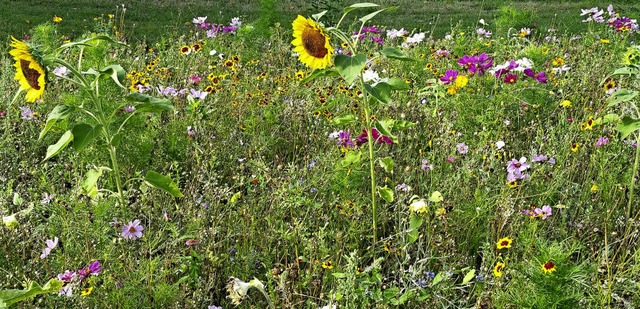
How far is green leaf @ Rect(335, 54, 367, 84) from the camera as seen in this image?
1821 millimetres

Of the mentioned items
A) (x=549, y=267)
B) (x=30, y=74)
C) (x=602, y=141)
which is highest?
(x=30, y=74)

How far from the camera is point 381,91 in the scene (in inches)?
81.6

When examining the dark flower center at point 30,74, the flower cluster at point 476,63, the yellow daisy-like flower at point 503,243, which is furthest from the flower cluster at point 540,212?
the dark flower center at point 30,74

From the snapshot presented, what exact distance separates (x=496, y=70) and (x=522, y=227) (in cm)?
126

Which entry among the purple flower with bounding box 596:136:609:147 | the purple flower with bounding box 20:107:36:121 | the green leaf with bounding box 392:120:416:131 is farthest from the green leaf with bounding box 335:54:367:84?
the purple flower with bounding box 20:107:36:121

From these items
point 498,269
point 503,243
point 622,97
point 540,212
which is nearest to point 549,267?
point 498,269

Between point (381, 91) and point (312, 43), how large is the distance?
278 millimetres

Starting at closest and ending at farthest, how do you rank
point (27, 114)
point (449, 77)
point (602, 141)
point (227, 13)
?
1. point (602, 141)
2. point (27, 114)
3. point (449, 77)
4. point (227, 13)

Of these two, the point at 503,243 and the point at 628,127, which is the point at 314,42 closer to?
the point at 503,243

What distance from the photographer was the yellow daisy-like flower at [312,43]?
200cm

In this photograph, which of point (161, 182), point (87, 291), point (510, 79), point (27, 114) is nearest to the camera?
point (87, 291)

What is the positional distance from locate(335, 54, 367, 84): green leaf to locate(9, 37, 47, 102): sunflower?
2.94 feet

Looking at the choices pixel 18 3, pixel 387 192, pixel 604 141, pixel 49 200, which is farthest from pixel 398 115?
pixel 18 3

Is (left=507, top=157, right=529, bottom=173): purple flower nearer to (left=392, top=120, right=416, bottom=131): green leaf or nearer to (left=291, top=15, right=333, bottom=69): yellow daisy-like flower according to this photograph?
(left=392, top=120, right=416, bottom=131): green leaf
